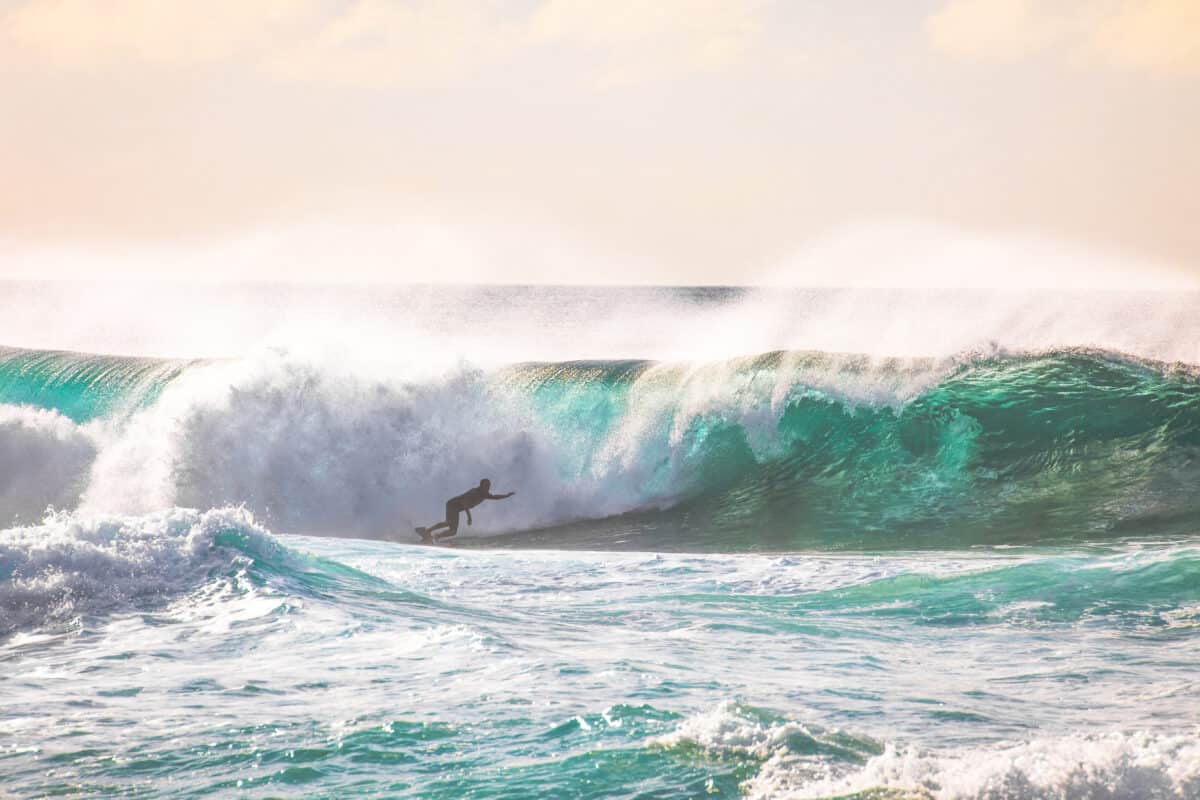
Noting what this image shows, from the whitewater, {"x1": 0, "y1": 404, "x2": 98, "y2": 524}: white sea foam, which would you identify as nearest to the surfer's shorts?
the whitewater

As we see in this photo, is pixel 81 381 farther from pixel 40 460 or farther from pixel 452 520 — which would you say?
pixel 452 520

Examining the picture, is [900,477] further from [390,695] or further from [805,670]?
[390,695]

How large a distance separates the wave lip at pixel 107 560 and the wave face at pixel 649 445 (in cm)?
622

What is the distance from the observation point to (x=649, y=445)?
19172mm

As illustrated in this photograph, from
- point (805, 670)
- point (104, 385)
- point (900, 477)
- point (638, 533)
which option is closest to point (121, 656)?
point (805, 670)

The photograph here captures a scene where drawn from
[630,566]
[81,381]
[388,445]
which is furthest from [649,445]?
[81,381]

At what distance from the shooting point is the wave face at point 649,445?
16.3 metres

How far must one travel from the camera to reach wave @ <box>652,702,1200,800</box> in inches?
208

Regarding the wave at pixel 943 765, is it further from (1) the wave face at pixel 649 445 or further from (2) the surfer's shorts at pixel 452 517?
(2) the surfer's shorts at pixel 452 517

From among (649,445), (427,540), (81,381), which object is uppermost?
(81,381)

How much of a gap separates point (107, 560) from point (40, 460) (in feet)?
38.1

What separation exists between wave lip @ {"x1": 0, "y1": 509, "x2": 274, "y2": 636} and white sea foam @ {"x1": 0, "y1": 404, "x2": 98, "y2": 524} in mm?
9392

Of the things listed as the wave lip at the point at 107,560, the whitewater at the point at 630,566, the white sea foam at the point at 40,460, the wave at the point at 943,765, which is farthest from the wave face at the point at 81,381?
the wave at the point at 943,765

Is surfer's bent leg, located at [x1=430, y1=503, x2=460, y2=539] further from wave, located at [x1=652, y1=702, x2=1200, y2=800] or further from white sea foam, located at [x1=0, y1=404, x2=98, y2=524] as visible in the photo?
wave, located at [x1=652, y1=702, x2=1200, y2=800]
